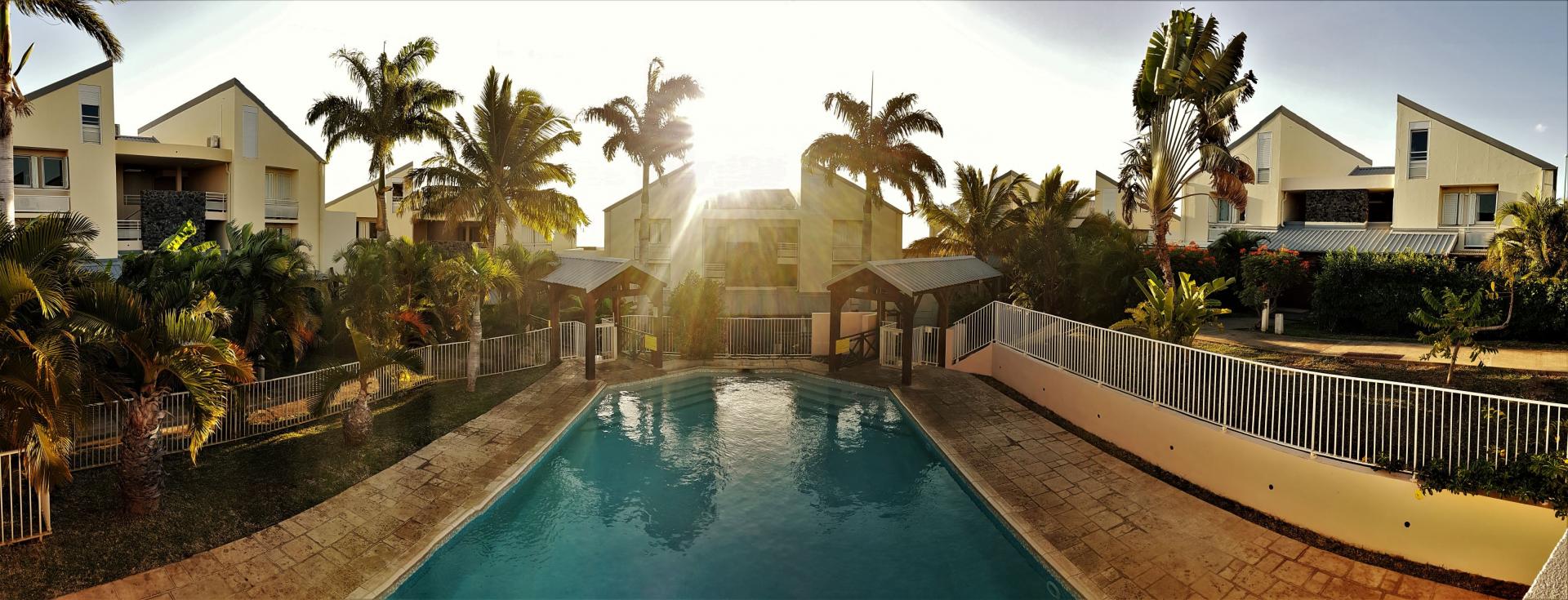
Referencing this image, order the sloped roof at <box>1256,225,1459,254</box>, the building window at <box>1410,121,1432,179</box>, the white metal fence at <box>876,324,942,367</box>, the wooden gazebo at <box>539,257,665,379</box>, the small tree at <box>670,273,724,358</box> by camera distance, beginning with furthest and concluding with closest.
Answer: the building window at <box>1410,121,1432,179</box> < the sloped roof at <box>1256,225,1459,254</box> < the small tree at <box>670,273,724,358</box> < the white metal fence at <box>876,324,942,367</box> < the wooden gazebo at <box>539,257,665,379</box>

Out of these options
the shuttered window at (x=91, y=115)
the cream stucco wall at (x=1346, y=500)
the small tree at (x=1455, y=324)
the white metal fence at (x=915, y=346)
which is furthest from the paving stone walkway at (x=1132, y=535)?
the shuttered window at (x=91, y=115)

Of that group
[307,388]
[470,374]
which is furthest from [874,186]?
[307,388]

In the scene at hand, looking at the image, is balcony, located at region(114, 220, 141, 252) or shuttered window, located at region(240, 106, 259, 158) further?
shuttered window, located at region(240, 106, 259, 158)

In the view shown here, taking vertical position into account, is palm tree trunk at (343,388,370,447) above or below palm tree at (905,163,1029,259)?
below

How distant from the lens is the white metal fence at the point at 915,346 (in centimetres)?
2198

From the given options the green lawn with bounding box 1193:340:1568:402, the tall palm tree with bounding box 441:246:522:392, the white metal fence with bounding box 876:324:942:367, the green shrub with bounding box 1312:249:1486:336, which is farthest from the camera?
the white metal fence with bounding box 876:324:942:367

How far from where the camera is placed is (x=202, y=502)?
10453mm

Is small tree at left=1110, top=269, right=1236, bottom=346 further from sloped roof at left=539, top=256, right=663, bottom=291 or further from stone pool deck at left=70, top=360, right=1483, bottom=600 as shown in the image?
sloped roof at left=539, top=256, right=663, bottom=291

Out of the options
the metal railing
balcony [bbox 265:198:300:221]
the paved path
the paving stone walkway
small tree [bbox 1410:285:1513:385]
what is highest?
balcony [bbox 265:198:300:221]

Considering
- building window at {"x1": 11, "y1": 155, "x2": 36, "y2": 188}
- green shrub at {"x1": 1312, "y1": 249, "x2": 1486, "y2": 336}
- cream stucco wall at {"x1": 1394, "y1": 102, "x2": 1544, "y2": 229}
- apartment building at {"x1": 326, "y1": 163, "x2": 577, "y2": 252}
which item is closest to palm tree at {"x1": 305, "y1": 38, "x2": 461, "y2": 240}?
building window at {"x1": 11, "y1": 155, "x2": 36, "y2": 188}

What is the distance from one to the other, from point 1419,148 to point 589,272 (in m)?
29.9

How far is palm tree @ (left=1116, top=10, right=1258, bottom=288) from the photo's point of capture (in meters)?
16.1

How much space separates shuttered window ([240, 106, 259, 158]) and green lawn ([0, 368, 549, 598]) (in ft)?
63.0

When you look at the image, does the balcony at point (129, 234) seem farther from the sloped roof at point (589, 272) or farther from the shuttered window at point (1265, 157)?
the shuttered window at point (1265, 157)
